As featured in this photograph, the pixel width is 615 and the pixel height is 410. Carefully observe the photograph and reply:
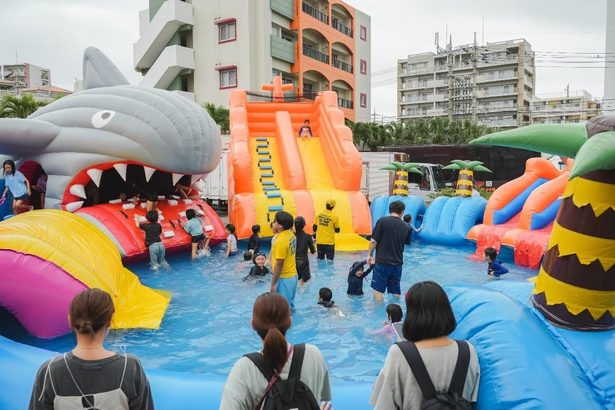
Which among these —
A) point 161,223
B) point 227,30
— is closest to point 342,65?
point 227,30

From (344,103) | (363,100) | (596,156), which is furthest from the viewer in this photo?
(363,100)

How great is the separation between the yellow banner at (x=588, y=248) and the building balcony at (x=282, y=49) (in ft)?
75.5

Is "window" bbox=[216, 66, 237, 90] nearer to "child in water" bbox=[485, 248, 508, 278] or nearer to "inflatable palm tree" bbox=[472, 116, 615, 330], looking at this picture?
"child in water" bbox=[485, 248, 508, 278]

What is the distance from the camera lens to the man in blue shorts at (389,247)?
5.51 m

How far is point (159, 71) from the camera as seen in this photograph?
950 inches

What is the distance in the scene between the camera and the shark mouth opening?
731 cm

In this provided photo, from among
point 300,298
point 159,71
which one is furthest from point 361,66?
point 300,298

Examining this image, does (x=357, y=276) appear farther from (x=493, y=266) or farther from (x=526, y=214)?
(x=526, y=214)

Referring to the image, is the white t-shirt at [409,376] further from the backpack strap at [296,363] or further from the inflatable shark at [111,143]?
the inflatable shark at [111,143]

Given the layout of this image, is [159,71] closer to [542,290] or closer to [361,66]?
[361,66]

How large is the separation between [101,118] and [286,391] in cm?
657

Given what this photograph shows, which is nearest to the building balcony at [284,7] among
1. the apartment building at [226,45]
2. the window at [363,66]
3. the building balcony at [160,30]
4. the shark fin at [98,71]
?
the apartment building at [226,45]

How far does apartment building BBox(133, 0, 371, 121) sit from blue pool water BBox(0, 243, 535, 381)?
57.0 ft

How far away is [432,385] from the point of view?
71.1 inches
